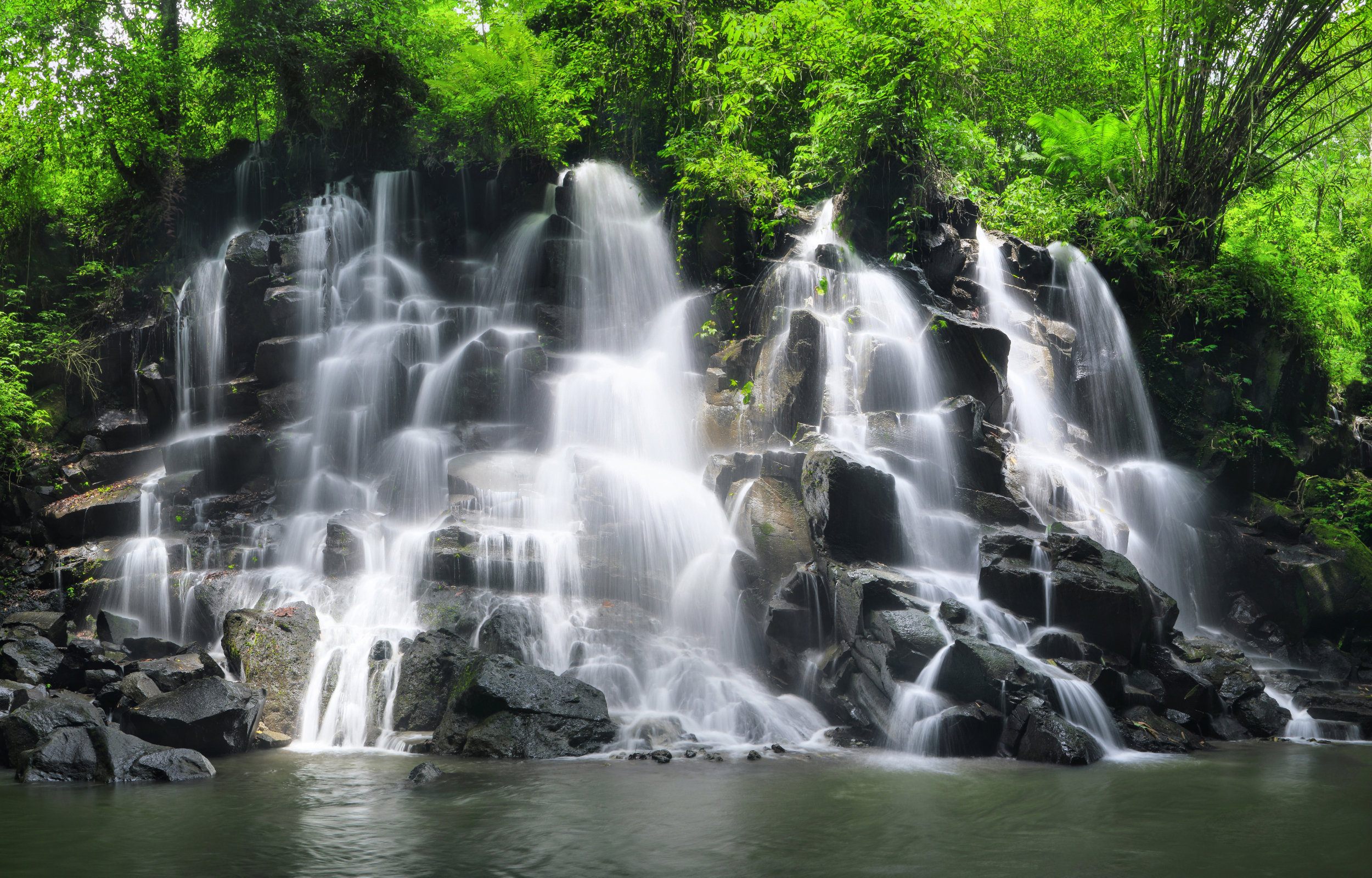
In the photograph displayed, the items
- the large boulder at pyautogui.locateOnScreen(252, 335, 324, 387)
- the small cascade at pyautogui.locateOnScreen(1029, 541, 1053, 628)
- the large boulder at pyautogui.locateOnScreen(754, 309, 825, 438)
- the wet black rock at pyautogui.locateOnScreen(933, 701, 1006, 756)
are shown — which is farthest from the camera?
the large boulder at pyautogui.locateOnScreen(252, 335, 324, 387)

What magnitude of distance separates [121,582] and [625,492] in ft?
23.6

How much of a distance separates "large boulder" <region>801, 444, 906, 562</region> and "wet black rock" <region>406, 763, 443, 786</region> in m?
5.36

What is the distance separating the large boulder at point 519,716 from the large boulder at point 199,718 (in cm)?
189

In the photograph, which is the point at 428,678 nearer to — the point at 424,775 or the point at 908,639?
the point at 424,775

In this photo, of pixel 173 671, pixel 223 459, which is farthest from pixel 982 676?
pixel 223 459

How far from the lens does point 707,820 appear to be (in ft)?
19.5

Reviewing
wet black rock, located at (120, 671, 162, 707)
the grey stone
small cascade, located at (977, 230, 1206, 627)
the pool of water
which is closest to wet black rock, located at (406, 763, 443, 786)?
the pool of water

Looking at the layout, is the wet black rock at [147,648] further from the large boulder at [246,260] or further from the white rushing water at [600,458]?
the large boulder at [246,260]

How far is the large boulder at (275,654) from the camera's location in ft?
29.2

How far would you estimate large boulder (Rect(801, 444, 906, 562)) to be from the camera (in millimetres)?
10383

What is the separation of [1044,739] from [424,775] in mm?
5736

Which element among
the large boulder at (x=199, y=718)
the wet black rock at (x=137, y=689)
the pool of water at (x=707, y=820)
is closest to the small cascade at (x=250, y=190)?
the wet black rock at (x=137, y=689)

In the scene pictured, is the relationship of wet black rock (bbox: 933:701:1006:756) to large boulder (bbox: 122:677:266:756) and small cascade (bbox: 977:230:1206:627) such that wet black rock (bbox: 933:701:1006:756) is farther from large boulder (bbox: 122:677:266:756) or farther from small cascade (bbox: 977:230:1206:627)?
large boulder (bbox: 122:677:266:756)

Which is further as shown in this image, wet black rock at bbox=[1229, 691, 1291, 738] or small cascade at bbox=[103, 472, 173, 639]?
small cascade at bbox=[103, 472, 173, 639]
